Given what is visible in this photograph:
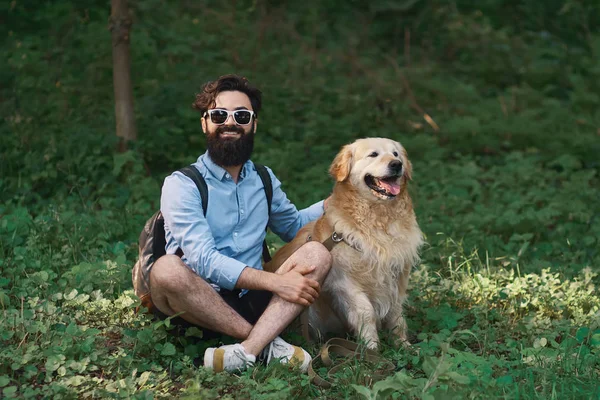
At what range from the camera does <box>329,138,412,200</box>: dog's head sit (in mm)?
3973

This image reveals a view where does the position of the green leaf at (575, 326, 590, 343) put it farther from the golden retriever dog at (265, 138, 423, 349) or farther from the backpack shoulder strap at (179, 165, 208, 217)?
the backpack shoulder strap at (179, 165, 208, 217)

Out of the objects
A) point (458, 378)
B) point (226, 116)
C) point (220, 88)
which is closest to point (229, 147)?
point (226, 116)

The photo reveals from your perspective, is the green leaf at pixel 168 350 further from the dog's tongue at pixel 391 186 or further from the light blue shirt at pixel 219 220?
the dog's tongue at pixel 391 186

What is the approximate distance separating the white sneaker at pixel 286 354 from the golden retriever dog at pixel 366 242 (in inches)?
21.0

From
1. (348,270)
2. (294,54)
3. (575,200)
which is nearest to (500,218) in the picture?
(575,200)

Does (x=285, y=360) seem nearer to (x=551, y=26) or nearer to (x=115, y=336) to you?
(x=115, y=336)

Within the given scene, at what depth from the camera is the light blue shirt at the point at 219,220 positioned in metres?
3.35

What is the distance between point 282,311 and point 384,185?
1.03 meters

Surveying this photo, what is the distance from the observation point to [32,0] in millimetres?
8180

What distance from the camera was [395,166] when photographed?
156 inches

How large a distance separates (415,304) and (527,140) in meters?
4.32

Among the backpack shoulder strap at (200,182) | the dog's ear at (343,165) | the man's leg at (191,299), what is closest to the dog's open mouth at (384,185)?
the dog's ear at (343,165)

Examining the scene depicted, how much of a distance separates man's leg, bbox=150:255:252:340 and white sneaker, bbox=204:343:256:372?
0.13m

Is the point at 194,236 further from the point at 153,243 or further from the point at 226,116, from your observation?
the point at 226,116
